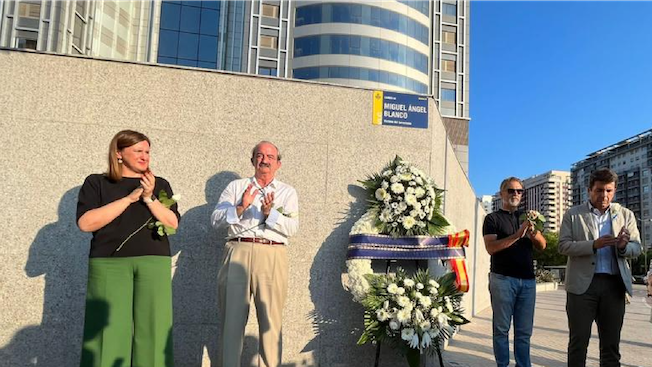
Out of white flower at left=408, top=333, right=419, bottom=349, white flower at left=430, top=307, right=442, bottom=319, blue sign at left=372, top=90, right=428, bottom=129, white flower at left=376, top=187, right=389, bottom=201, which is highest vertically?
blue sign at left=372, top=90, right=428, bottom=129

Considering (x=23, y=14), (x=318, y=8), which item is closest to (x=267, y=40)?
(x=318, y=8)

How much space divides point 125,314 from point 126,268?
28 cm

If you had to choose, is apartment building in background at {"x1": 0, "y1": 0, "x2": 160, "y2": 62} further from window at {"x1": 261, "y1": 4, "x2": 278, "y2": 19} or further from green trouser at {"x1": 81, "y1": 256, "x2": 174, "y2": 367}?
green trouser at {"x1": 81, "y1": 256, "x2": 174, "y2": 367}

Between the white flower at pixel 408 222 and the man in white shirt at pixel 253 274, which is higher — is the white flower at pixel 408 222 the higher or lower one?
the higher one

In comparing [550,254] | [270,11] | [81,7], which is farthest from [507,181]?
[550,254]

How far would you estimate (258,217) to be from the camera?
350 cm

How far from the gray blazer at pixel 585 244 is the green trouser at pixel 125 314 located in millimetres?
3018

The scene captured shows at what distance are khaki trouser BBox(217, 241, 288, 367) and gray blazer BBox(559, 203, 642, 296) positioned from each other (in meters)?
2.29

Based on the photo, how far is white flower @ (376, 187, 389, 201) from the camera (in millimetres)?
4156

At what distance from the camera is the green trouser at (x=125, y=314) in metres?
2.81

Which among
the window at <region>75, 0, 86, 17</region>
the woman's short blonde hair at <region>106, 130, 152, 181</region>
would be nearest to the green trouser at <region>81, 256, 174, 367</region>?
the woman's short blonde hair at <region>106, 130, 152, 181</region>

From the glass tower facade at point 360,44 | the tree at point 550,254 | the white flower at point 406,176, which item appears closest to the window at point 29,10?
the glass tower facade at point 360,44

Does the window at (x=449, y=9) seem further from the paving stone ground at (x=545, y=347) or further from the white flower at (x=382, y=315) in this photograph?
the white flower at (x=382, y=315)

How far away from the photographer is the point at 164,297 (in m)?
2.93
